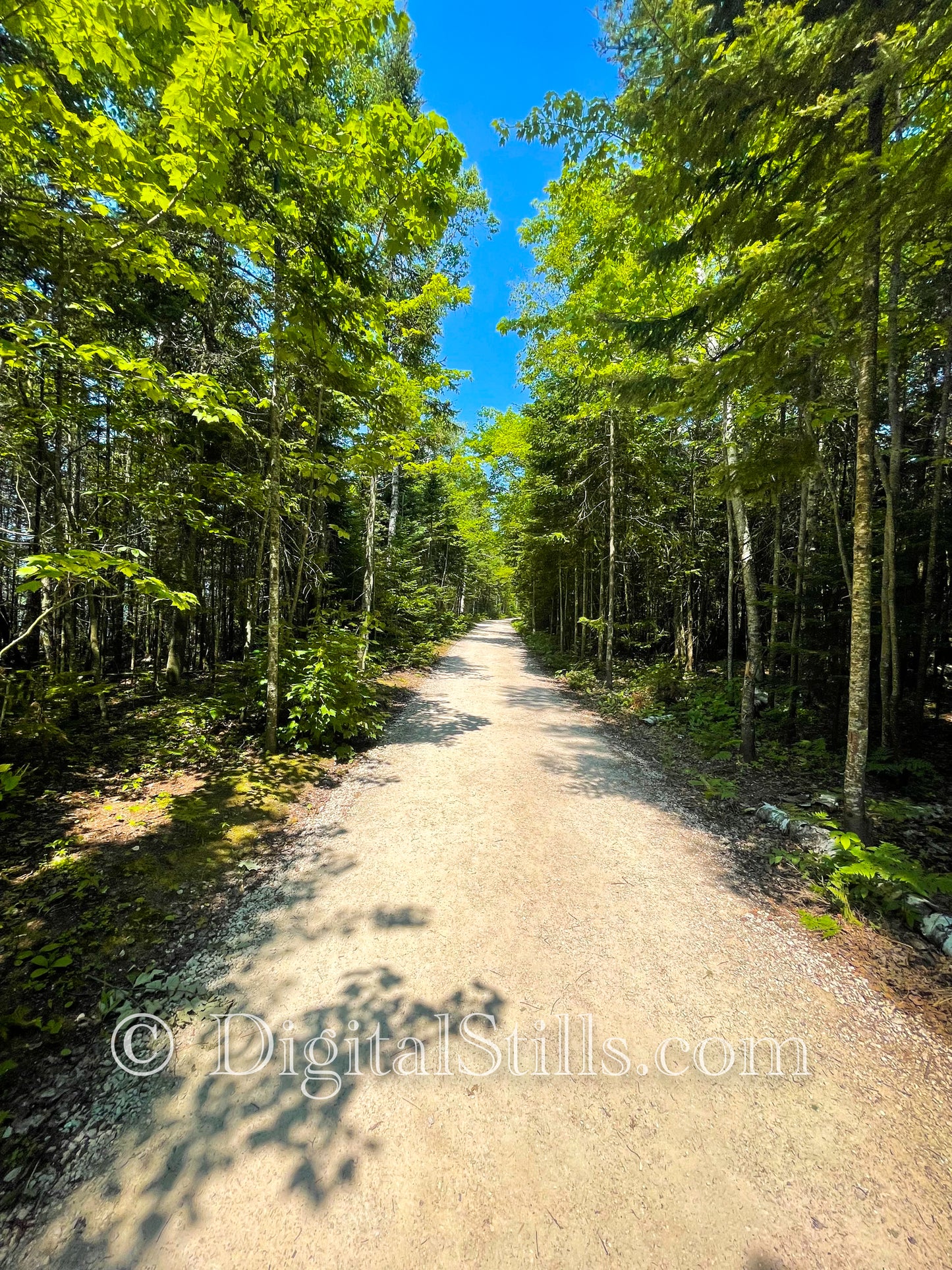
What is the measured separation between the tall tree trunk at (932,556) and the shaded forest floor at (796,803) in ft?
2.29

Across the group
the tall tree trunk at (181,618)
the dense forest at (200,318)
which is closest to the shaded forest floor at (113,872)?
the dense forest at (200,318)

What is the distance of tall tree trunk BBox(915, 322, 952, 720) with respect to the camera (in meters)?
5.21

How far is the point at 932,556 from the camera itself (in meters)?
5.31

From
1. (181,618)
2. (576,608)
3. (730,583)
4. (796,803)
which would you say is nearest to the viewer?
(796,803)

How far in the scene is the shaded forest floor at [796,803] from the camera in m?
2.78

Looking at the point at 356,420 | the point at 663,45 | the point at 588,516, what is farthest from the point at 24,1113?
the point at 588,516

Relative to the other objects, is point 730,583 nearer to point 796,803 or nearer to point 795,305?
point 796,803

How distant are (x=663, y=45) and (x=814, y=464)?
380 cm

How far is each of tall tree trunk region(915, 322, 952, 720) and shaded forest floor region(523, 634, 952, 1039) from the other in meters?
0.70

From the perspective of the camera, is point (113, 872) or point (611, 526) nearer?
point (113, 872)

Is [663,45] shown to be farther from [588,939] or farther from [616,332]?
[588,939]

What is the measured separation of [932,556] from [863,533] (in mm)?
2668

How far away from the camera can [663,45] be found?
377cm

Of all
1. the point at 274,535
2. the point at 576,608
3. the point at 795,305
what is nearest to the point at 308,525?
the point at 274,535
